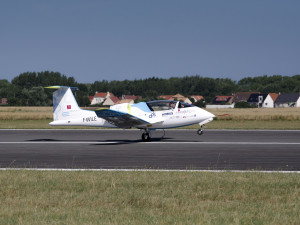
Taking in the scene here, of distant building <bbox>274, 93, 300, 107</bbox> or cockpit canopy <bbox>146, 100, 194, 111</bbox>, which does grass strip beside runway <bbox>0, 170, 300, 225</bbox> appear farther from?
distant building <bbox>274, 93, 300, 107</bbox>

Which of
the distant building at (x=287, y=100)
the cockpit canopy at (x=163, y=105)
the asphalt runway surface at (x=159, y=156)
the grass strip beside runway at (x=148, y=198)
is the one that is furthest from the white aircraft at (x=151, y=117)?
the distant building at (x=287, y=100)

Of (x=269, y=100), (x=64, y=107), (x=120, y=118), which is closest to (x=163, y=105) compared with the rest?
(x=120, y=118)

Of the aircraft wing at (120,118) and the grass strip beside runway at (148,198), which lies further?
the aircraft wing at (120,118)

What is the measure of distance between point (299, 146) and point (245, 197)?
13.4m

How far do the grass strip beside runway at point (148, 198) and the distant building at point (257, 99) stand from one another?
181 m

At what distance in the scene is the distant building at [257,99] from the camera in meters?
188

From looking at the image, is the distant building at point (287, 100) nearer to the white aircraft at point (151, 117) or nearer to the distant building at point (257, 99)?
the distant building at point (257, 99)

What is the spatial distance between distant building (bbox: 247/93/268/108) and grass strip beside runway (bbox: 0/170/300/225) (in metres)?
181

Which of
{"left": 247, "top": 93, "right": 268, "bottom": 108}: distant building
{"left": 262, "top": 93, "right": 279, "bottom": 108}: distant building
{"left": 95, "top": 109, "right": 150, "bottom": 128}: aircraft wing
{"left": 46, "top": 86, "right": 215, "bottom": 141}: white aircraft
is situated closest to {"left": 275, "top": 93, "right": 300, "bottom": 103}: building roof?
{"left": 262, "top": 93, "right": 279, "bottom": 108}: distant building

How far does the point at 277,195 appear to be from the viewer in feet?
32.2

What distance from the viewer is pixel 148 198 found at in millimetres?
9375

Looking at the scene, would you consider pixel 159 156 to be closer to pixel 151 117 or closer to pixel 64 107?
pixel 151 117

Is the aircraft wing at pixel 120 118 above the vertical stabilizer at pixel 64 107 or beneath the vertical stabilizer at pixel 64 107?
beneath

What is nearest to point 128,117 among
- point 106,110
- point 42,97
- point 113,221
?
point 106,110
